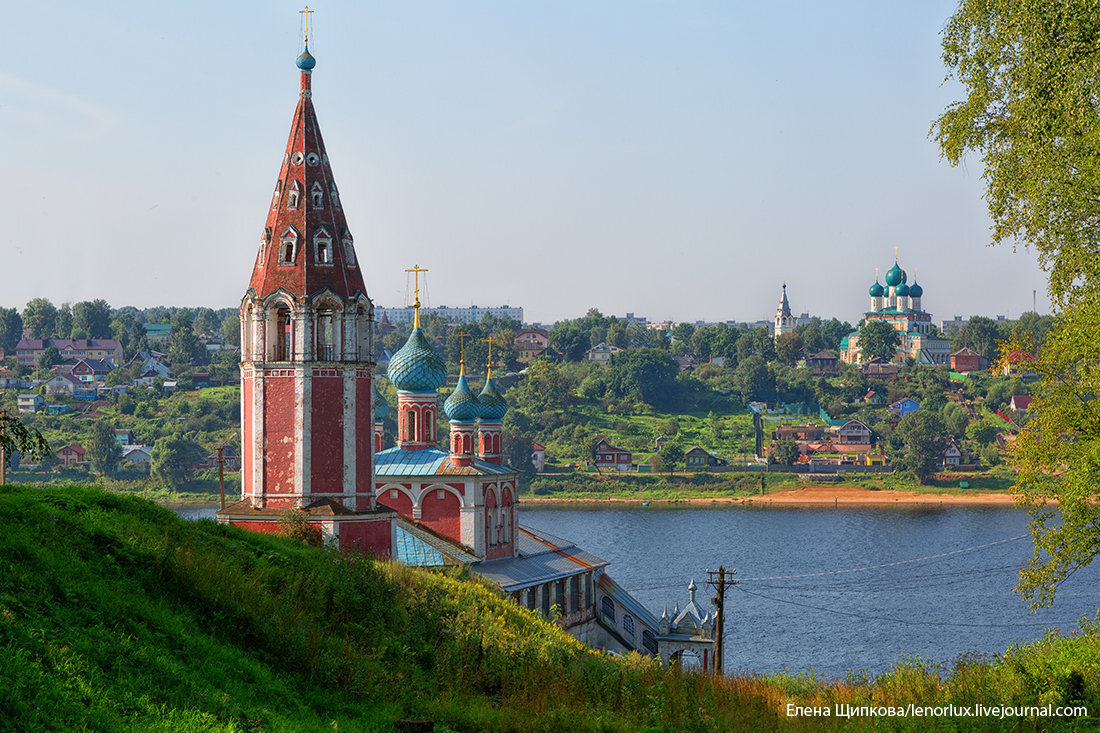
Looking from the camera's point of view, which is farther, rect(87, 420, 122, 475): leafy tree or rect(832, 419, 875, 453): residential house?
rect(832, 419, 875, 453): residential house

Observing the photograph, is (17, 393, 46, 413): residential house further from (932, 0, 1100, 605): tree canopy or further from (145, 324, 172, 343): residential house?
(932, 0, 1100, 605): tree canopy

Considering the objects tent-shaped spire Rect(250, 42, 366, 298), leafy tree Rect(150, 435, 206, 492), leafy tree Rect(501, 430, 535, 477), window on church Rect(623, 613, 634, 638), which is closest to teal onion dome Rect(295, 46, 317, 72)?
tent-shaped spire Rect(250, 42, 366, 298)

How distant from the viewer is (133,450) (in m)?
79.0

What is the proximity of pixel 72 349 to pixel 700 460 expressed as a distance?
59473 millimetres

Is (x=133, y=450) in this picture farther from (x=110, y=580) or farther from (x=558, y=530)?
(x=110, y=580)

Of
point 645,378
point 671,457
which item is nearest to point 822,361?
point 645,378

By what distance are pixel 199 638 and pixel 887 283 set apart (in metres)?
153

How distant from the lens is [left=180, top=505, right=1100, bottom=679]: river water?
3681cm

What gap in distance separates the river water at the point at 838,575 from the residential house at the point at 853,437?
14.9m

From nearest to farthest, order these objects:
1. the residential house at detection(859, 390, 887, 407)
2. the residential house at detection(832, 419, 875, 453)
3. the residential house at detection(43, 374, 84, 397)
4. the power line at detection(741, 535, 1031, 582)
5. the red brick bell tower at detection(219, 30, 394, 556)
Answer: the red brick bell tower at detection(219, 30, 394, 556), the power line at detection(741, 535, 1031, 582), the residential house at detection(832, 419, 875, 453), the residential house at detection(43, 374, 84, 397), the residential house at detection(859, 390, 887, 407)

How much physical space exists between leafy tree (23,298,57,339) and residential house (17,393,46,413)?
32220 mm

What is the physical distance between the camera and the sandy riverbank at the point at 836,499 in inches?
3108

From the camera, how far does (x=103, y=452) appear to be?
7650 cm

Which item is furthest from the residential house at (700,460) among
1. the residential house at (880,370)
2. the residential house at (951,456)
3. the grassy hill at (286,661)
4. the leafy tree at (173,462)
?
the grassy hill at (286,661)
